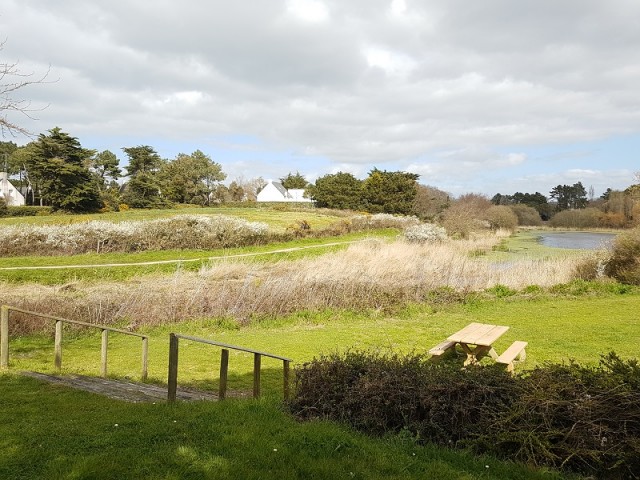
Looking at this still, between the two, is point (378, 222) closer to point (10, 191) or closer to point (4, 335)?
point (4, 335)

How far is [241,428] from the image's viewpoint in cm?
414

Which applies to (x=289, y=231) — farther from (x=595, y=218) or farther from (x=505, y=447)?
(x=595, y=218)

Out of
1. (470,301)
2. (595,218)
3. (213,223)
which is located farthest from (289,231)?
(595,218)

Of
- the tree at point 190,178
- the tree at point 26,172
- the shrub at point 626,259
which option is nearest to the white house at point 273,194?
the tree at point 190,178

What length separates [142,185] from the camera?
2057 inches

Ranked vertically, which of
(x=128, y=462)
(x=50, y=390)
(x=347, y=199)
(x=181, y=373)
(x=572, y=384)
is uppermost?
(x=347, y=199)

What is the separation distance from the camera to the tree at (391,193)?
5175 centimetres

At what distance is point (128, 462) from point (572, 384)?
144 inches

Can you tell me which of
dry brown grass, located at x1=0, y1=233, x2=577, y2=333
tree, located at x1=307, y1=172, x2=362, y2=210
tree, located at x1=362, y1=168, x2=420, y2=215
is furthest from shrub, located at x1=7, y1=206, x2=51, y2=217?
tree, located at x1=362, y1=168, x2=420, y2=215

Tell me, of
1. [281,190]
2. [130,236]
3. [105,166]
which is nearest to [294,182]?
[281,190]

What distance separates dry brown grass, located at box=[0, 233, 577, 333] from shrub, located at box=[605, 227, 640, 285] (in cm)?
150

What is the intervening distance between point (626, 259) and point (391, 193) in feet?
118

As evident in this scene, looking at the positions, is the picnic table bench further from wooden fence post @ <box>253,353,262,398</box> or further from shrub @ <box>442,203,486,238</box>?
shrub @ <box>442,203,486,238</box>

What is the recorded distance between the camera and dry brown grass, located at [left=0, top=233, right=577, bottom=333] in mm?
13117
